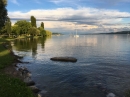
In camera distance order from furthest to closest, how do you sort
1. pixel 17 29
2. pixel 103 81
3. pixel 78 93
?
pixel 17 29
pixel 103 81
pixel 78 93

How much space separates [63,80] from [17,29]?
548 ft

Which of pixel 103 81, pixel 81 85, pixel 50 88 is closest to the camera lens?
pixel 50 88

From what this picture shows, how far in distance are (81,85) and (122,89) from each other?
644 cm

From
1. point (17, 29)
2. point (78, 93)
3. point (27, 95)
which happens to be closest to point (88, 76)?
point (78, 93)

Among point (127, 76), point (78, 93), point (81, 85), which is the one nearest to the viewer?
point (78, 93)

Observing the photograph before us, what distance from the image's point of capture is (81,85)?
91.2 feet

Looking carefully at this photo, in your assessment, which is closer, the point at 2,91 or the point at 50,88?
the point at 2,91

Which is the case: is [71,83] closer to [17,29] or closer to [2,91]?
[2,91]

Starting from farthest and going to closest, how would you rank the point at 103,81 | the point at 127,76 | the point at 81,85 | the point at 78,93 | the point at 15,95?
the point at 127,76 < the point at 103,81 < the point at 81,85 < the point at 78,93 < the point at 15,95

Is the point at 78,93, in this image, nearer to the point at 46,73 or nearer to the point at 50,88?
the point at 50,88

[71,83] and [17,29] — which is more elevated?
[17,29]

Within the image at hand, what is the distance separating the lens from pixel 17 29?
187 m

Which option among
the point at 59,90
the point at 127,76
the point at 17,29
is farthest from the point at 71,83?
the point at 17,29

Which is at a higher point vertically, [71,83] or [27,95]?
[27,95]
